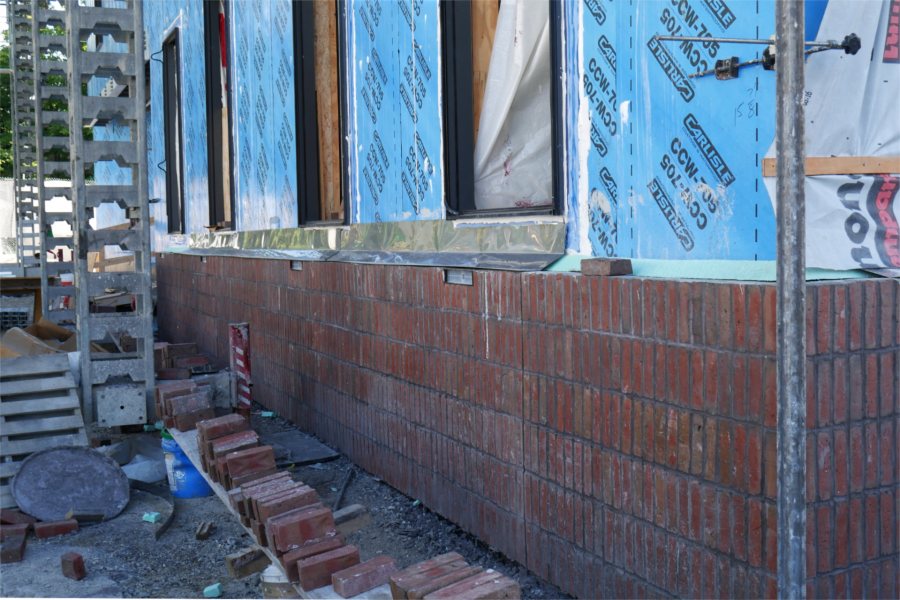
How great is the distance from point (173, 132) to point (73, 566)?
10744 mm

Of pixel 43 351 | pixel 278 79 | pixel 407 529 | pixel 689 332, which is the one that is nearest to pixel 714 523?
pixel 689 332

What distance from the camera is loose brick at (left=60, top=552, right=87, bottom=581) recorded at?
569 centimetres

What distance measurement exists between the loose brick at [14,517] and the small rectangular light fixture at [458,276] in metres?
3.50

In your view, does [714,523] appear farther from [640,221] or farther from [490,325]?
[490,325]

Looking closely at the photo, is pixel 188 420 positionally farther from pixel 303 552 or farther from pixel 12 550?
pixel 303 552

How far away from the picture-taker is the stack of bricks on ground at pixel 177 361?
9719mm

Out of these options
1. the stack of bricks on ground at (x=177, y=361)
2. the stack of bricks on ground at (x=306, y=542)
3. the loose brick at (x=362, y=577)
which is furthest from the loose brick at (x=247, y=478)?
the stack of bricks on ground at (x=177, y=361)

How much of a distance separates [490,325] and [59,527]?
3.55 meters

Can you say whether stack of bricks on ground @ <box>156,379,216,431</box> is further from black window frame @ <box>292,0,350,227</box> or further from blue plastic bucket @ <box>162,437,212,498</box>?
black window frame @ <box>292,0,350,227</box>

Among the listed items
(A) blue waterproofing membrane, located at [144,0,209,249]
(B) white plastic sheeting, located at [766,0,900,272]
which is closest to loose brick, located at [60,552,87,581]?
(B) white plastic sheeting, located at [766,0,900,272]

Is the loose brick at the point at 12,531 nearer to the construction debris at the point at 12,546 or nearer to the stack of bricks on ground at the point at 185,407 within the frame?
the construction debris at the point at 12,546

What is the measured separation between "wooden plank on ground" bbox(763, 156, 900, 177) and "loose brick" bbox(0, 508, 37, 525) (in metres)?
5.58

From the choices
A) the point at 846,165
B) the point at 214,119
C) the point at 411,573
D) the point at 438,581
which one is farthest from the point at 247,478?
the point at 214,119

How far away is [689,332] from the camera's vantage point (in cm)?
383
